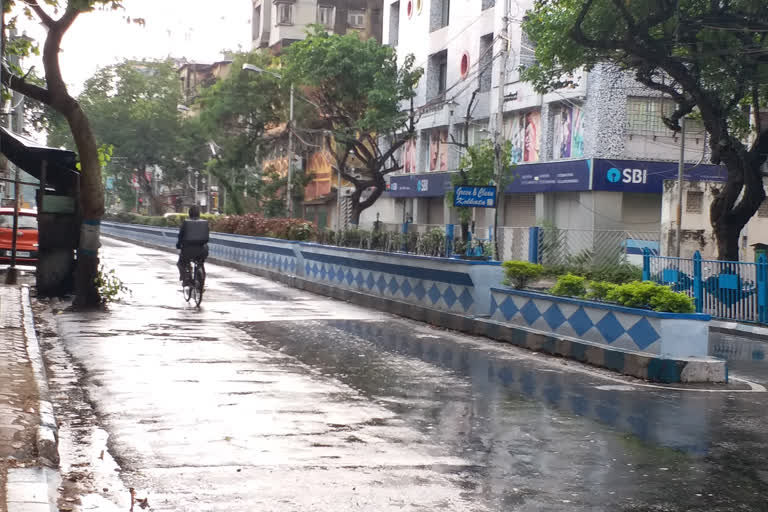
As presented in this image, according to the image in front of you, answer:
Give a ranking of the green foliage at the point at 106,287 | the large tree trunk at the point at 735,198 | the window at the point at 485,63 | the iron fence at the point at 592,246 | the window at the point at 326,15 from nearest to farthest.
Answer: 1. the green foliage at the point at 106,287
2. the large tree trunk at the point at 735,198
3. the iron fence at the point at 592,246
4. the window at the point at 485,63
5. the window at the point at 326,15

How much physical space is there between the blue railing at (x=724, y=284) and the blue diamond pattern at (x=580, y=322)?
734cm

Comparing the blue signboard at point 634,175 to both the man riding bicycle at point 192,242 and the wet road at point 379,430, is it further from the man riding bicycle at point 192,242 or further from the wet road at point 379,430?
the wet road at point 379,430

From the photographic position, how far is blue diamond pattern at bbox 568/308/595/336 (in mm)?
14430

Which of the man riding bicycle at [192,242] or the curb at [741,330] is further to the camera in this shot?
the man riding bicycle at [192,242]

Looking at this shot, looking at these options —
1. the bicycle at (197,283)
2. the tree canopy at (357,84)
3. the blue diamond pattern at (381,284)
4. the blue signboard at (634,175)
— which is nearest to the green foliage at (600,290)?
the blue diamond pattern at (381,284)

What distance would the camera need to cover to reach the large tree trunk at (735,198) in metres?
26.6

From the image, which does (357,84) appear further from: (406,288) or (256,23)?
(256,23)

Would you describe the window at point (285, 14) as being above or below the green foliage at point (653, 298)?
above

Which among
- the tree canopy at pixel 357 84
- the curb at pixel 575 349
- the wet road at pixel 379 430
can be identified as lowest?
the wet road at pixel 379 430

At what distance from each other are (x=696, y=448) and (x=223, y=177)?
185 ft

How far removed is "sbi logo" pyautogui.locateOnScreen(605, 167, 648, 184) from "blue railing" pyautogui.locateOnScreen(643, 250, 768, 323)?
47.4 feet

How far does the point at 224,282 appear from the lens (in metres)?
30.0

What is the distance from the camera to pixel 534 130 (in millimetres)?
44344

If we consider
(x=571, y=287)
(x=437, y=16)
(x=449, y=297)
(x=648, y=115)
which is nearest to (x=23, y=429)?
(x=571, y=287)
